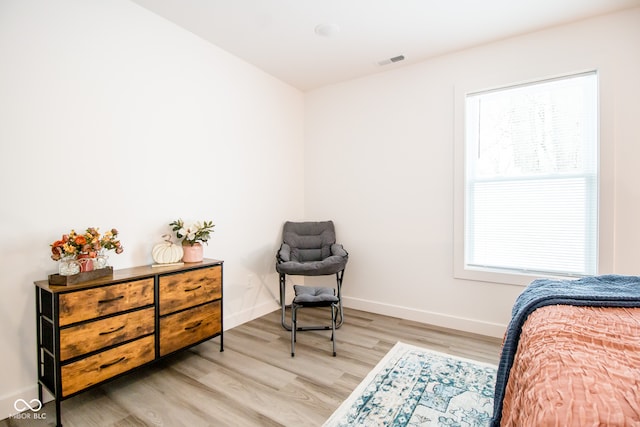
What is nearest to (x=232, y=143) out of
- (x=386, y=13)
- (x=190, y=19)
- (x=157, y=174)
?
(x=157, y=174)

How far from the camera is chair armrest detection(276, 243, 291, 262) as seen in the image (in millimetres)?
3136

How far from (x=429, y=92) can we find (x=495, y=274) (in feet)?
6.14

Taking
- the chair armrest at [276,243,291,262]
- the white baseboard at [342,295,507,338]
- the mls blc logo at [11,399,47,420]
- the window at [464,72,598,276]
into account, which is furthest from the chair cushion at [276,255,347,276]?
the mls blc logo at [11,399,47,420]

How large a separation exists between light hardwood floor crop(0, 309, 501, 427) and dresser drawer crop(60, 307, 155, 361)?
370 millimetres

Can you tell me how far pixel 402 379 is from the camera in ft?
6.97

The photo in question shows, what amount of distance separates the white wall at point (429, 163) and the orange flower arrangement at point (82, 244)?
2.38m

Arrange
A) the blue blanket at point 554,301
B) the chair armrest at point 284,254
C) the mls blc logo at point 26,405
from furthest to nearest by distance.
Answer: the chair armrest at point 284,254 → the mls blc logo at point 26,405 → the blue blanket at point 554,301

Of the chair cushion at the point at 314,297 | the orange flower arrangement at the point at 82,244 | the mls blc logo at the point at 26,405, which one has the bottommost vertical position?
the mls blc logo at the point at 26,405

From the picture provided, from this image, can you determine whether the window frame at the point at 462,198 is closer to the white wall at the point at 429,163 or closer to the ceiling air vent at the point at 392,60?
the white wall at the point at 429,163

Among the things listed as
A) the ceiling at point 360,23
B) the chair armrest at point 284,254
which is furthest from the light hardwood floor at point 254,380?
the ceiling at point 360,23

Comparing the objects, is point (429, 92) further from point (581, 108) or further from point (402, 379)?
point (402, 379)

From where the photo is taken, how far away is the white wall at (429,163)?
240 centimetres

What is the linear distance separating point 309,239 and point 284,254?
0.45 metres

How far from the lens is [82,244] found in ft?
6.12
